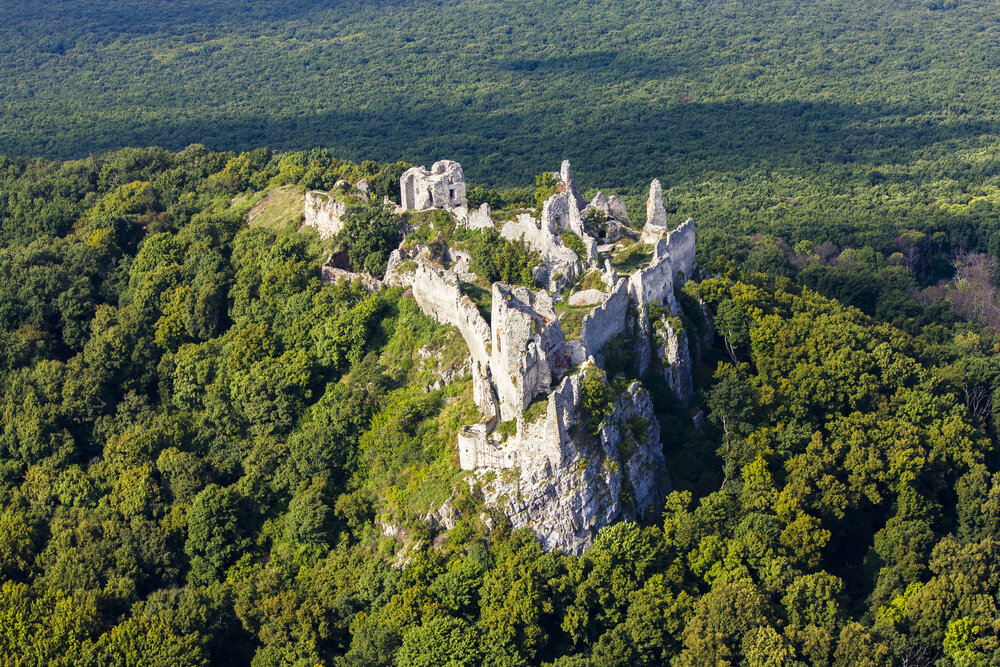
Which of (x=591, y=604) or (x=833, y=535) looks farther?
(x=833, y=535)

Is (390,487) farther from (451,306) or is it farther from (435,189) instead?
(435,189)

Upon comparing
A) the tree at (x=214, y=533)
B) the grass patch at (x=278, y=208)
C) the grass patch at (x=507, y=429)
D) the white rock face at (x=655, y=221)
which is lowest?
the tree at (x=214, y=533)

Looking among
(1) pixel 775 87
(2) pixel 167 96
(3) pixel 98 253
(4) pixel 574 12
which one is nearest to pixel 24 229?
(3) pixel 98 253

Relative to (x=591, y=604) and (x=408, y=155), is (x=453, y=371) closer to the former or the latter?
(x=591, y=604)

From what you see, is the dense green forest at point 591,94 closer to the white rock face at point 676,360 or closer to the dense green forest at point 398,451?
the dense green forest at point 398,451

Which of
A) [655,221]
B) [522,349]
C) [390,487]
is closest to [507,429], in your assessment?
[522,349]

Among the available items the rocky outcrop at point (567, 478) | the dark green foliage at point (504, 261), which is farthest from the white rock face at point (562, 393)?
the dark green foliage at point (504, 261)
